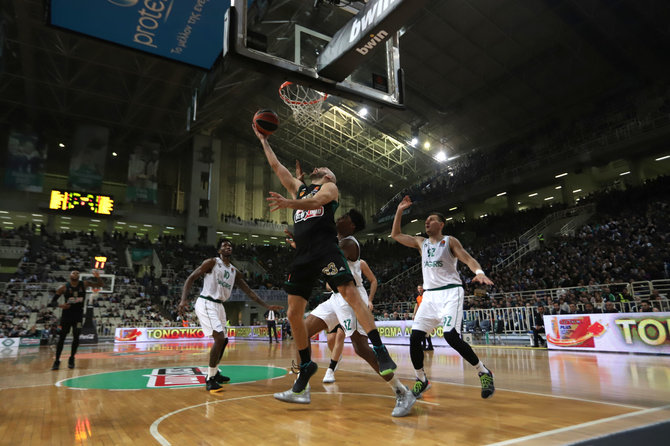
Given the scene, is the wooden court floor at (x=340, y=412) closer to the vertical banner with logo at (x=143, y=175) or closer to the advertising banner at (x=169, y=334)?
the advertising banner at (x=169, y=334)

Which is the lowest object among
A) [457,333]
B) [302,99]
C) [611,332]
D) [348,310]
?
[611,332]

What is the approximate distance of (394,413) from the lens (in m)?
3.38

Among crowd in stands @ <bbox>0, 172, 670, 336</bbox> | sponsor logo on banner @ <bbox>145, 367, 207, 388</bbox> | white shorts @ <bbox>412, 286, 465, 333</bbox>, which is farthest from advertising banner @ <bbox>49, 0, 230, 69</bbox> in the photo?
crowd in stands @ <bbox>0, 172, 670, 336</bbox>

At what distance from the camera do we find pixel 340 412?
363 centimetres

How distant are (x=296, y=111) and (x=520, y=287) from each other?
39.4 feet

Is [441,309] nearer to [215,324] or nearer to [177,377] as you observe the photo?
[215,324]

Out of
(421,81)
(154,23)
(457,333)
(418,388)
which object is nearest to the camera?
(418,388)

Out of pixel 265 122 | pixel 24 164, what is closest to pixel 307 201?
pixel 265 122

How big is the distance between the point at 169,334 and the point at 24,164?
18.5 metres

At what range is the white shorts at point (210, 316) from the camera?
5.62 meters

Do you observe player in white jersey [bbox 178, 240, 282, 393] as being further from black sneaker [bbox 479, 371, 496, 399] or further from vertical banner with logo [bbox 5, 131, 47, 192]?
vertical banner with logo [bbox 5, 131, 47, 192]

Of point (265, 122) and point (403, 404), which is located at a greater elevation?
point (265, 122)

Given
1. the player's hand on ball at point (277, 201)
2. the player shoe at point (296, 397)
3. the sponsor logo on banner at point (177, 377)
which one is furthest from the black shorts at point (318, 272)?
the sponsor logo on banner at point (177, 377)

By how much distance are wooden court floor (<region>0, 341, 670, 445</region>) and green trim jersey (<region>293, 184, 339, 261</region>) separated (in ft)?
4.67
